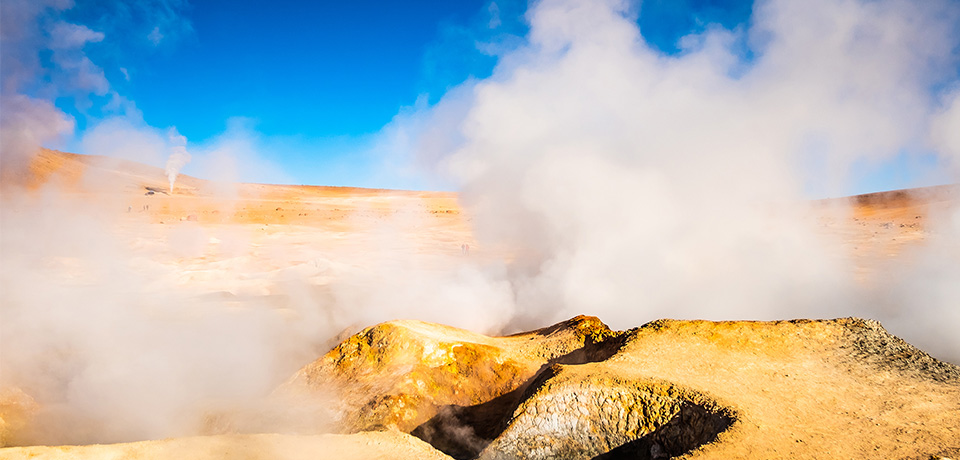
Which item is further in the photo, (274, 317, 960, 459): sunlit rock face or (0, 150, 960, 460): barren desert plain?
(0, 150, 960, 460): barren desert plain

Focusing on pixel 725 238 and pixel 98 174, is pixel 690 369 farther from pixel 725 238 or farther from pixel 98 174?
pixel 98 174

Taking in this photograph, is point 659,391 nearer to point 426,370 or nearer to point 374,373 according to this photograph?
point 426,370

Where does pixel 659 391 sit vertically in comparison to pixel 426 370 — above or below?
above

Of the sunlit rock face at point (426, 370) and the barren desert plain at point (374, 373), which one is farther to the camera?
the sunlit rock face at point (426, 370)

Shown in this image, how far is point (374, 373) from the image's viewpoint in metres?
7.93

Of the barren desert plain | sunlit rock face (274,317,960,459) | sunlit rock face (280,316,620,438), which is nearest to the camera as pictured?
sunlit rock face (274,317,960,459)

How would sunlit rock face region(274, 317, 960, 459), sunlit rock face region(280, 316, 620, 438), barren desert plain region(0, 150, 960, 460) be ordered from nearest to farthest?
sunlit rock face region(274, 317, 960, 459) → barren desert plain region(0, 150, 960, 460) → sunlit rock face region(280, 316, 620, 438)

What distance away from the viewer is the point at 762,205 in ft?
57.8

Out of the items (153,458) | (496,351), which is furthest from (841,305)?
(153,458)

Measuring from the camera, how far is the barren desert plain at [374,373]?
5109 mm

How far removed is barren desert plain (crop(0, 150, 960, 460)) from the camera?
511 centimetres

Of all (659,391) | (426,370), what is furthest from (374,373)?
(659,391)

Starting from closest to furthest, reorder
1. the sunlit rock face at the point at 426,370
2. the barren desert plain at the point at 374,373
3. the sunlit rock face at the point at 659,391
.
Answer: the sunlit rock face at the point at 659,391, the barren desert plain at the point at 374,373, the sunlit rock face at the point at 426,370

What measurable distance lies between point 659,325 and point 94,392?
9.78m
